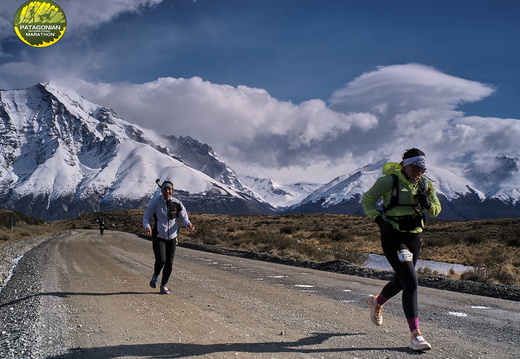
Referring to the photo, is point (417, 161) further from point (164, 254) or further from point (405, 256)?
point (164, 254)

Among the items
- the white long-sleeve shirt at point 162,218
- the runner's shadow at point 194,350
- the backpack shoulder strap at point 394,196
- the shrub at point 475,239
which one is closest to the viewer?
the runner's shadow at point 194,350

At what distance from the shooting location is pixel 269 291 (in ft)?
31.4

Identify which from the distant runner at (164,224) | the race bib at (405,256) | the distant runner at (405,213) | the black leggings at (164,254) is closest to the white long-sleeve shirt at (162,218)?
the distant runner at (164,224)

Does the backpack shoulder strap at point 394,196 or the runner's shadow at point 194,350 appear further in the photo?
the backpack shoulder strap at point 394,196

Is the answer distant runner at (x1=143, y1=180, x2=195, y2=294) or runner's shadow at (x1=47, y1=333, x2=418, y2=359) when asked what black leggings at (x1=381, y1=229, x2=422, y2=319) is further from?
distant runner at (x1=143, y1=180, x2=195, y2=294)

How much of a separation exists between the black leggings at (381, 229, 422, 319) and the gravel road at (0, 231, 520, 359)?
0.53 metres

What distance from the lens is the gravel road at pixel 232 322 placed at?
5.08m

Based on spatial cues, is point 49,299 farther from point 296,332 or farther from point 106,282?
point 296,332

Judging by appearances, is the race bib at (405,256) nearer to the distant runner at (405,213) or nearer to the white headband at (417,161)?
the distant runner at (405,213)

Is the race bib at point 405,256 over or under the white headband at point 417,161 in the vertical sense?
under

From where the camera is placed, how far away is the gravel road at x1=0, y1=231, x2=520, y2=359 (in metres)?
5.08

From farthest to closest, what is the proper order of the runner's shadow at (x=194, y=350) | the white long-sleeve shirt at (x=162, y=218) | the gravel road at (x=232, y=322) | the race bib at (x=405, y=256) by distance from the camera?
the white long-sleeve shirt at (x=162, y=218)
the race bib at (x=405, y=256)
the gravel road at (x=232, y=322)
the runner's shadow at (x=194, y=350)

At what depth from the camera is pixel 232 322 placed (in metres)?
6.43

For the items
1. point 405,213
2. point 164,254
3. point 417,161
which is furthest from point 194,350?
point 164,254
